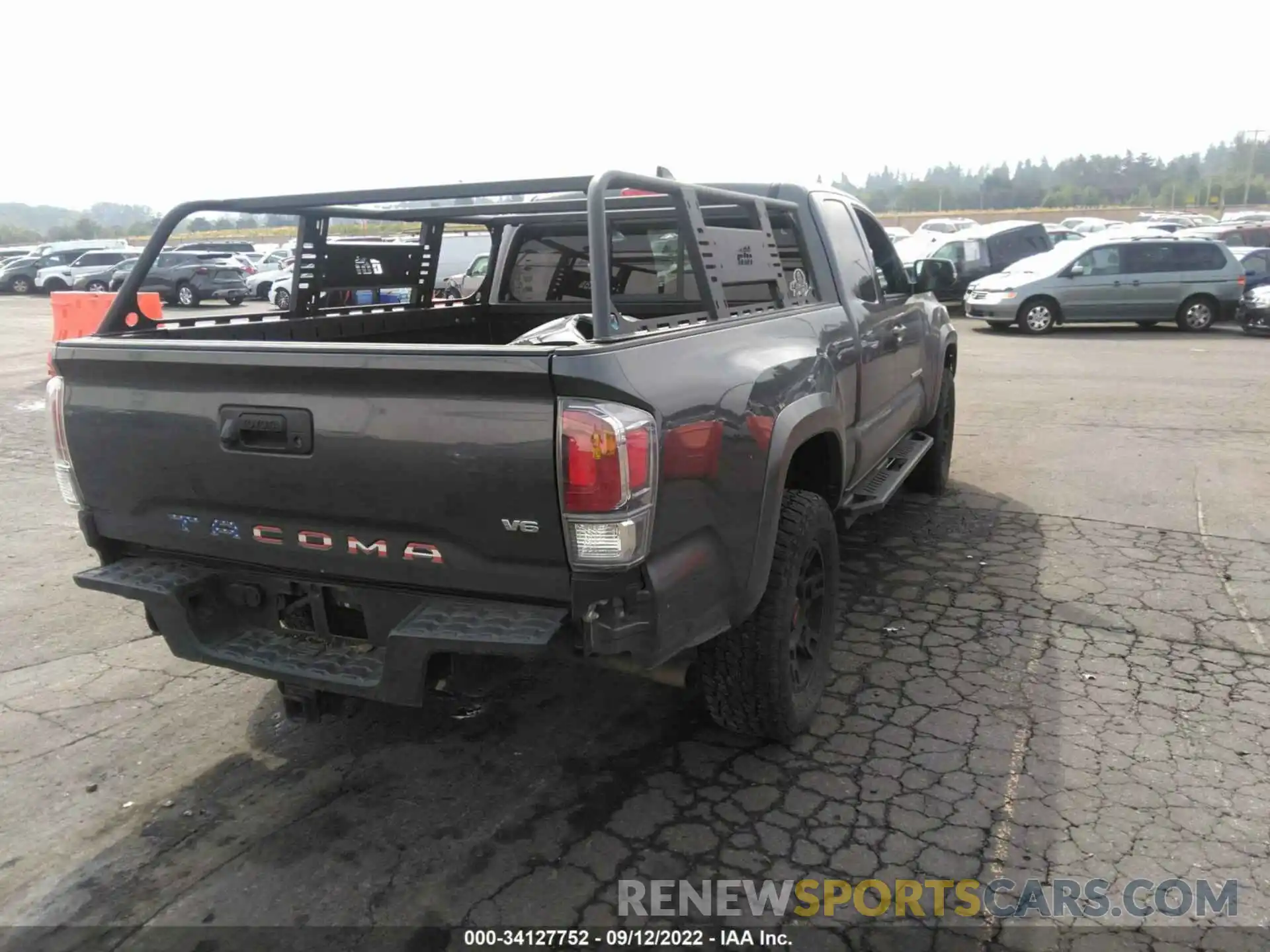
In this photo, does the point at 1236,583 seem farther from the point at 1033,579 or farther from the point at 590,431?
the point at 590,431

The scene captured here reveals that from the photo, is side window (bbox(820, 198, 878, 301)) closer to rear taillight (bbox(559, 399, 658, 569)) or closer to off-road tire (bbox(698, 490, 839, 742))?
off-road tire (bbox(698, 490, 839, 742))

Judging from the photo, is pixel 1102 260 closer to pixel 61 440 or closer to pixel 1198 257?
pixel 1198 257

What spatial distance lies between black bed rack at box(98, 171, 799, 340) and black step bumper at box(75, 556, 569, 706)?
0.81m

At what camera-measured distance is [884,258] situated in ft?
17.5

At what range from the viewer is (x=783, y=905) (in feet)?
8.45

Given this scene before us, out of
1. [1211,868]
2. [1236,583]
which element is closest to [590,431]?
[1211,868]

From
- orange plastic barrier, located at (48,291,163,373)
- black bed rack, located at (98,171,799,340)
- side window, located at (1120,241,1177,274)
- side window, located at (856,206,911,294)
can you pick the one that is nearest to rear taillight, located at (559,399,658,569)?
black bed rack, located at (98,171,799,340)

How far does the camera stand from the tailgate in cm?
238

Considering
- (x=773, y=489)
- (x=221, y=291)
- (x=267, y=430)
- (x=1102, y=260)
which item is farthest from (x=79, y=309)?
(x=221, y=291)

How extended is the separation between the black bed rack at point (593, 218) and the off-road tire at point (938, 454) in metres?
2.54

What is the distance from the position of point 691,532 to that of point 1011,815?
1.38 m

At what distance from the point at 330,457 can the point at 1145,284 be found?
16.9 metres

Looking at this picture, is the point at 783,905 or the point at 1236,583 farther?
the point at 1236,583

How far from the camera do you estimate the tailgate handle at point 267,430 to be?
2.59m
